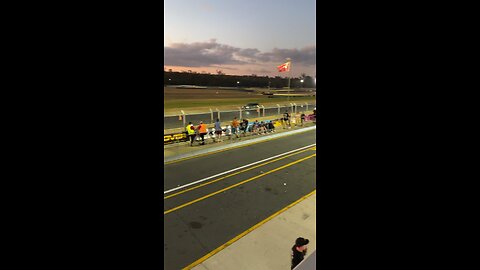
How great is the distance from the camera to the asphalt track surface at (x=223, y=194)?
563cm

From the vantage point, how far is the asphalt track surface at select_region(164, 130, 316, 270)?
563 centimetres

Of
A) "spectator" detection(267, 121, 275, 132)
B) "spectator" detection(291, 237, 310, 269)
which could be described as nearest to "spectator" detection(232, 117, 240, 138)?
"spectator" detection(267, 121, 275, 132)

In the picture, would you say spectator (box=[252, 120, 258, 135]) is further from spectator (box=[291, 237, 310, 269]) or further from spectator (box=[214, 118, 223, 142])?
spectator (box=[291, 237, 310, 269])

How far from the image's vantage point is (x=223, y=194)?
7949mm

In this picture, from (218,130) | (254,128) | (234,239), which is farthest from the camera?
(254,128)

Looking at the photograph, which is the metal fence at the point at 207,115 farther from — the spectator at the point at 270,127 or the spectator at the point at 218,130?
the spectator at the point at 270,127

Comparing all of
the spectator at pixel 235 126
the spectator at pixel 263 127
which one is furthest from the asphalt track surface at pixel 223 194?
the spectator at pixel 263 127

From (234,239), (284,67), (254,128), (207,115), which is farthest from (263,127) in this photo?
(234,239)

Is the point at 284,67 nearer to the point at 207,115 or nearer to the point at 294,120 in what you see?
the point at 294,120
